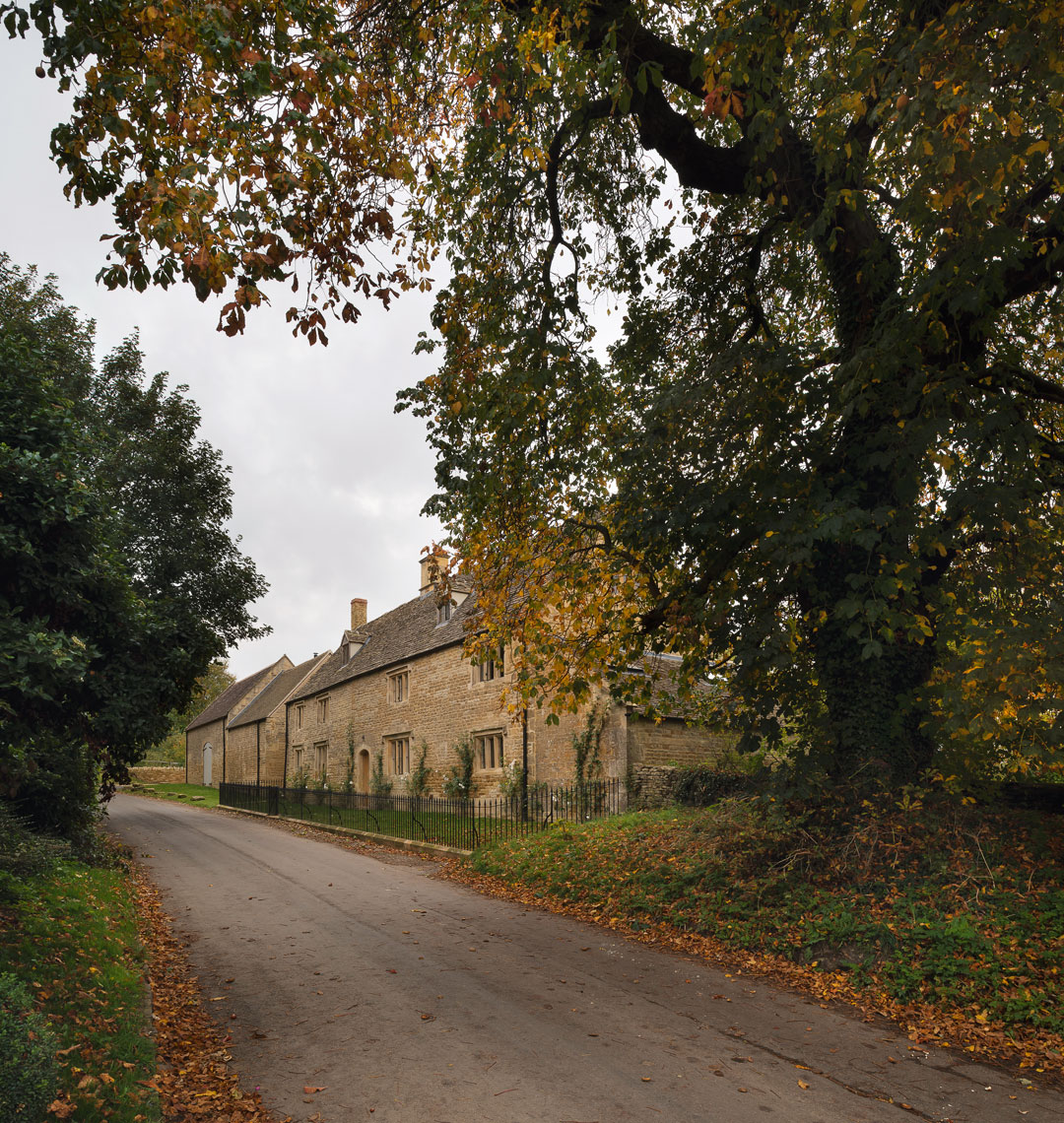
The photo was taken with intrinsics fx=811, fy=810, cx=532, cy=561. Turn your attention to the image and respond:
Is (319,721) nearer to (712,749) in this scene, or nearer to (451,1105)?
(712,749)

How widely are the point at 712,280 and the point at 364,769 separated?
26.9 m

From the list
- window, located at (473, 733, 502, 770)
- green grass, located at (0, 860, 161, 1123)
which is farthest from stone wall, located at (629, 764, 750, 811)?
green grass, located at (0, 860, 161, 1123)

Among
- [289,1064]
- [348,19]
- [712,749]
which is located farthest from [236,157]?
[712,749]

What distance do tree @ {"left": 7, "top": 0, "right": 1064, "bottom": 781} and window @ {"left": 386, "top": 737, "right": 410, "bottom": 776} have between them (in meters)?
18.5

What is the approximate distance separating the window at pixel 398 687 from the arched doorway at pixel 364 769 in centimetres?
332

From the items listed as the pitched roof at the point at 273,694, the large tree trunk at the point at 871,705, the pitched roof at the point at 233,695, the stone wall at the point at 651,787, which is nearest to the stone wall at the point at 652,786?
the stone wall at the point at 651,787

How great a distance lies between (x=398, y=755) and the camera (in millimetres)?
30062

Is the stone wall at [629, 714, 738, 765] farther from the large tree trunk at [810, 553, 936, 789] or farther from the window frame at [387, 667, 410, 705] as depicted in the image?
the window frame at [387, 667, 410, 705]

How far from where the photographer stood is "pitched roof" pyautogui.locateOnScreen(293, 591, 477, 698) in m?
28.1

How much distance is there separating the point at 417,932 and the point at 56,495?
638cm

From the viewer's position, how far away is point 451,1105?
4.72 meters

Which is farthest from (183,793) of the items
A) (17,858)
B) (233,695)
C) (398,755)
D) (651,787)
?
(17,858)

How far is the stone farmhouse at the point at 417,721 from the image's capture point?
19453mm

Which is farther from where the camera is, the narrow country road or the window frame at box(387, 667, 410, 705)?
the window frame at box(387, 667, 410, 705)
